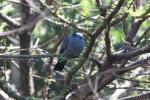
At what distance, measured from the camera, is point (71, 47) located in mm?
5730

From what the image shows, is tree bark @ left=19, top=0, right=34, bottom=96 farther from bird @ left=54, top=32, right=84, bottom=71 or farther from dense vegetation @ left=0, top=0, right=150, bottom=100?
bird @ left=54, top=32, right=84, bottom=71

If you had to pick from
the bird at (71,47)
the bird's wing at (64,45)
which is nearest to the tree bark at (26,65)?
the bird at (71,47)

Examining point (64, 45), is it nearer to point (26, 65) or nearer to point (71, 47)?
point (71, 47)

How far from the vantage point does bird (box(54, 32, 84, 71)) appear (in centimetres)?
557

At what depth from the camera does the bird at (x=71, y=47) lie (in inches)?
219

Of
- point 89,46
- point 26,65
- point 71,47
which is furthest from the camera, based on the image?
point 71,47

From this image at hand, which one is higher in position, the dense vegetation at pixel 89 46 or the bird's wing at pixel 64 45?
the dense vegetation at pixel 89 46

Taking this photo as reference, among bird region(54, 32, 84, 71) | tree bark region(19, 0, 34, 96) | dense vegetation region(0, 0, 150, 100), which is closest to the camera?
dense vegetation region(0, 0, 150, 100)

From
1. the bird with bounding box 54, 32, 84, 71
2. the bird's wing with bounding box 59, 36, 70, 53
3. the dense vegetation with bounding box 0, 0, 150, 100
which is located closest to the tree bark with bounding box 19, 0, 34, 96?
the dense vegetation with bounding box 0, 0, 150, 100

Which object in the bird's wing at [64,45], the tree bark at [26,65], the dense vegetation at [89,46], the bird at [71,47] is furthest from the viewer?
the bird's wing at [64,45]

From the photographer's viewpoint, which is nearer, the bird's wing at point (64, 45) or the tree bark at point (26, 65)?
the tree bark at point (26, 65)

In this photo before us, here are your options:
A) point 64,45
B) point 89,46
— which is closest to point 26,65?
point 64,45

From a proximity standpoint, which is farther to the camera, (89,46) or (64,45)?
(64,45)

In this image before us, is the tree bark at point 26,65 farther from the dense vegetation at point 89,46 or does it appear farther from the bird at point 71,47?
the bird at point 71,47
